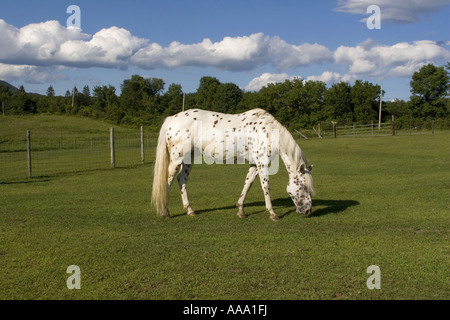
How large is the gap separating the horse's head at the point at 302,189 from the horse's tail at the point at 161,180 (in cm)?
238

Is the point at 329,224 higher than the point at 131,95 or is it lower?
lower

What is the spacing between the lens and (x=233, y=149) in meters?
8.24

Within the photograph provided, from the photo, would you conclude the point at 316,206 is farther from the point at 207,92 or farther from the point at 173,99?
the point at 207,92

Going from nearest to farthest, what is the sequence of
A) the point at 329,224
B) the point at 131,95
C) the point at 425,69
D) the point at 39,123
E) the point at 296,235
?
the point at 296,235 → the point at 329,224 → the point at 39,123 → the point at 425,69 → the point at 131,95

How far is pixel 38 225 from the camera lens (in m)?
7.74

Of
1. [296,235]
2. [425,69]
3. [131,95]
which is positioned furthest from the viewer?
[131,95]

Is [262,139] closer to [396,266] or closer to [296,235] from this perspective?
[296,235]

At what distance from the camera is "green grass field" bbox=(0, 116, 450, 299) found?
182 inches

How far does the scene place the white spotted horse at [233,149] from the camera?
8.02 metres

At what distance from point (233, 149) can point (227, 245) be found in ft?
8.22

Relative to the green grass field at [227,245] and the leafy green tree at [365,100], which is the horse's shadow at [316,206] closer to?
the green grass field at [227,245]
